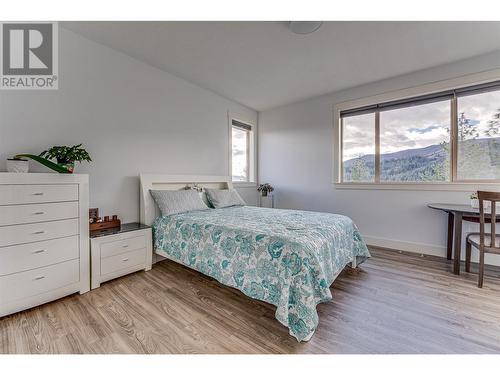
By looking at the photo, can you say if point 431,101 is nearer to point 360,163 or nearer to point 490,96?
point 490,96

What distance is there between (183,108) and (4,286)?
275cm

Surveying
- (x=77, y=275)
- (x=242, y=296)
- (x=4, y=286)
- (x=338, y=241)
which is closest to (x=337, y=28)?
(x=338, y=241)

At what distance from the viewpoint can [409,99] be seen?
3.08 meters

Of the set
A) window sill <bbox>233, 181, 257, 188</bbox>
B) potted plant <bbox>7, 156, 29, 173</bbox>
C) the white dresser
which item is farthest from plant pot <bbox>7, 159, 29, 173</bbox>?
window sill <bbox>233, 181, 257, 188</bbox>

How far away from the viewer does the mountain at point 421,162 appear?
263cm

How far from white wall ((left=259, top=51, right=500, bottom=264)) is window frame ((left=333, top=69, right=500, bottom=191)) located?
0.26ft

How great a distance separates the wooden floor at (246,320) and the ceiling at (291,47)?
8.58 feet

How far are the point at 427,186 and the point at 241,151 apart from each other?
326 centimetres

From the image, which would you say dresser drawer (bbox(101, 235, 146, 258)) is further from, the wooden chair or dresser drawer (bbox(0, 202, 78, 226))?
the wooden chair

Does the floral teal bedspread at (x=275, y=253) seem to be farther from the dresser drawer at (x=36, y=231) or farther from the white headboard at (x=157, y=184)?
the dresser drawer at (x=36, y=231)

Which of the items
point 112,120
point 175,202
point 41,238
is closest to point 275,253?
point 175,202

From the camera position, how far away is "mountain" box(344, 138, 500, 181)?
263 centimetres

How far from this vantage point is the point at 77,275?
1.91m
